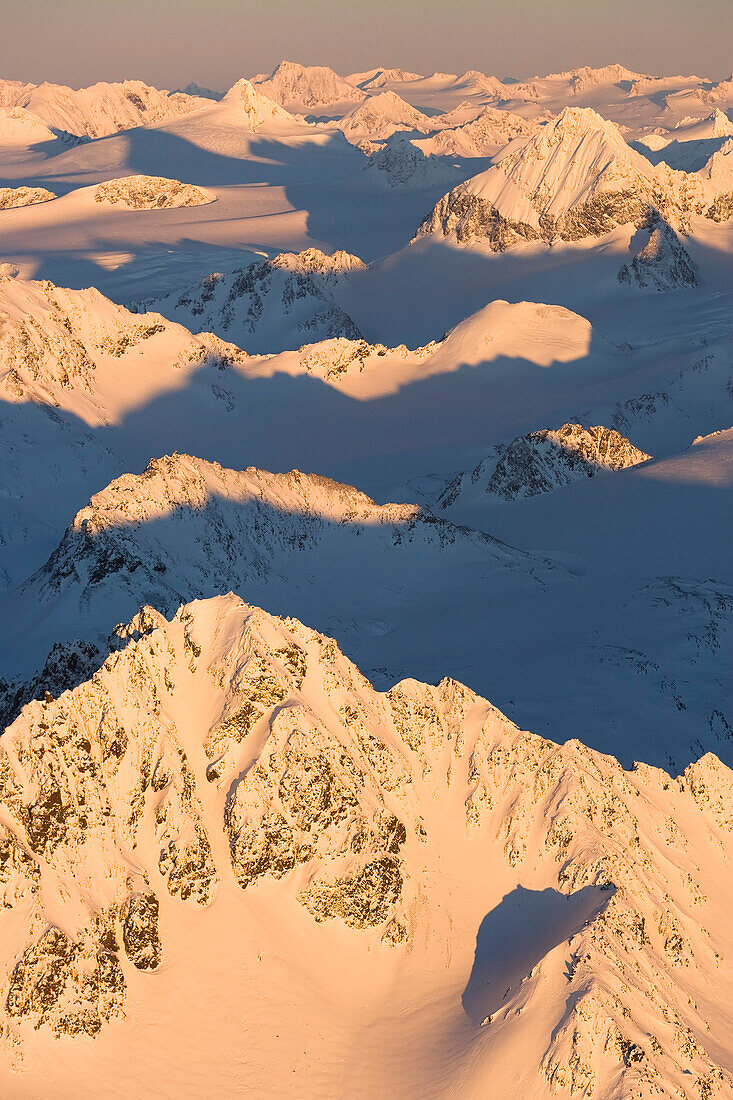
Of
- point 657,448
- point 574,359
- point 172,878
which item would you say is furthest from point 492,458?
point 172,878

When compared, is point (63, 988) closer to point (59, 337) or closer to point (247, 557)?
point (247, 557)

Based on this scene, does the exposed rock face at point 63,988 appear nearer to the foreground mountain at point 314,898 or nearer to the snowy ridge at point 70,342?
the foreground mountain at point 314,898

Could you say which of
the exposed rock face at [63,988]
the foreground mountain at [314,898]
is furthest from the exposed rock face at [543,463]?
the exposed rock face at [63,988]

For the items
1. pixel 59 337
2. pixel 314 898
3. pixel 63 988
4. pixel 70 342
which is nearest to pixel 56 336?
pixel 59 337

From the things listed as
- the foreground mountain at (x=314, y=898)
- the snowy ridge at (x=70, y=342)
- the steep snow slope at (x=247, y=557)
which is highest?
the foreground mountain at (x=314, y=898)

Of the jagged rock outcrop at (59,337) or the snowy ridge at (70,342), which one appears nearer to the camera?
the jagged rock outcrop at (59,337)

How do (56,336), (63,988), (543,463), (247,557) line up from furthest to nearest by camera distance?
(56,336)
(543,463)
(247,557)
(63,988)
